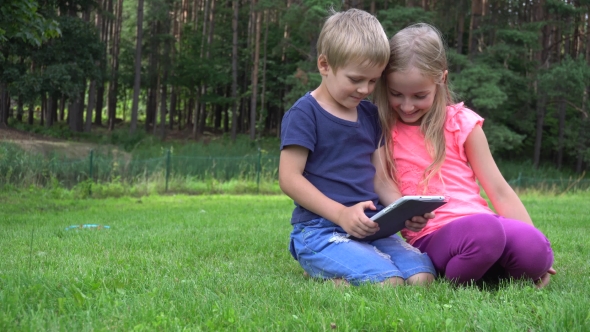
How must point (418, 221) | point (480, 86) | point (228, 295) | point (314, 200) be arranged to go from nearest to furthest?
point (228, 295), point (418, 221), point (314, 200), point (480, 86)

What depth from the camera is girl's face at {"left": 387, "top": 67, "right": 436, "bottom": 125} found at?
3.47m

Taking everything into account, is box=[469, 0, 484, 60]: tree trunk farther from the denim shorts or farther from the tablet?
the tablet

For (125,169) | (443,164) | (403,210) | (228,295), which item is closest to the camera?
(228,295)

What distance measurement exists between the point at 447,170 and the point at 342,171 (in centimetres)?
60

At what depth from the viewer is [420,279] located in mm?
3320

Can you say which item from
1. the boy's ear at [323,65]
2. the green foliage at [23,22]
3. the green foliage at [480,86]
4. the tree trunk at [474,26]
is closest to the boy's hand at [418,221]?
the boy's ear at [323,65]

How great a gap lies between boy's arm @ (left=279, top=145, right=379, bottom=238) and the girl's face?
0.59 meters

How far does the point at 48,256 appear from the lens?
4449mm

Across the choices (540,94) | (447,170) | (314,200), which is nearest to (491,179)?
(447,170)

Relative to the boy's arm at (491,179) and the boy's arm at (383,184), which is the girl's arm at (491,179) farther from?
the boy's arm at (383,184)

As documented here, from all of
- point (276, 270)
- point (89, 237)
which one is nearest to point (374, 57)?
point (276, 270)

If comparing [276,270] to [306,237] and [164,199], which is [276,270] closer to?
[306,237]

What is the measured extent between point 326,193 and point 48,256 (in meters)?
2.13

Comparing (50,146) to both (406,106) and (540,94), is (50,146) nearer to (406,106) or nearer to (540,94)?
(406,106)
